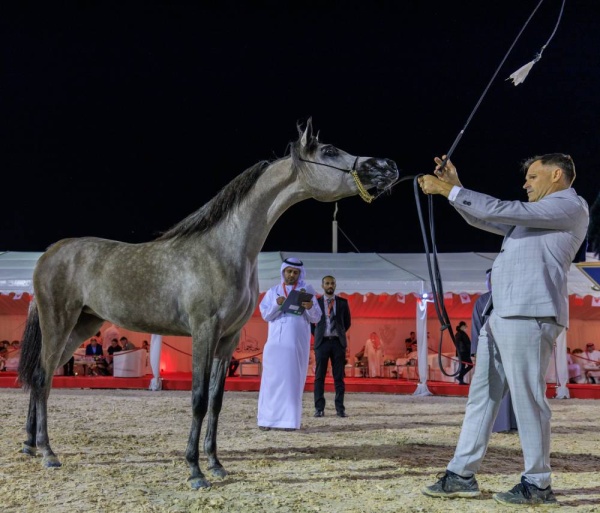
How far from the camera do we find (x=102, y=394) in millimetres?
11570

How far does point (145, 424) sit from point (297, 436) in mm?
1931

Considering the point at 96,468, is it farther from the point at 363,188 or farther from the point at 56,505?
the point at 363,188

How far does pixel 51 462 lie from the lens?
4.47m

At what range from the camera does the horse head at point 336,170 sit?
411 cm

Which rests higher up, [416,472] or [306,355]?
[306,355]

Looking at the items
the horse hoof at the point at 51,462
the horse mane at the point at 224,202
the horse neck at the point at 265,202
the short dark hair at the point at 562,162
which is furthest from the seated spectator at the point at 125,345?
the short dark hair at the point at 562,162

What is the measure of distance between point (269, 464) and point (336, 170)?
2309 millimetres

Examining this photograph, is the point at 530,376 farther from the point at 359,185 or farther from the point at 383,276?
the point at 383,276

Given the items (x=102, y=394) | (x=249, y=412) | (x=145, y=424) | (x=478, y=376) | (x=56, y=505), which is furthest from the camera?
(x=102, y=394)

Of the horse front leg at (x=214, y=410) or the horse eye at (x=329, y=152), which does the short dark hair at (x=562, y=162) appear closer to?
the horse eye at (x=329, y=152)

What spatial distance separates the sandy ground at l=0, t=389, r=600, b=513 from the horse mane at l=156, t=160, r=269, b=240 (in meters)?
1.77

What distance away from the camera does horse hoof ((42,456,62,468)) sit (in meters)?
4.45

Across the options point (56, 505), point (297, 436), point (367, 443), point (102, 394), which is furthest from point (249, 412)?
point (56, 505)

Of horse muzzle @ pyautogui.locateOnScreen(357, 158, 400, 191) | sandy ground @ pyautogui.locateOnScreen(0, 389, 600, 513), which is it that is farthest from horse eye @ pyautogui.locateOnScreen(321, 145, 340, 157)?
sandy ground @ pyautogui.locateOnScreen(0, 389, 600, 513)
